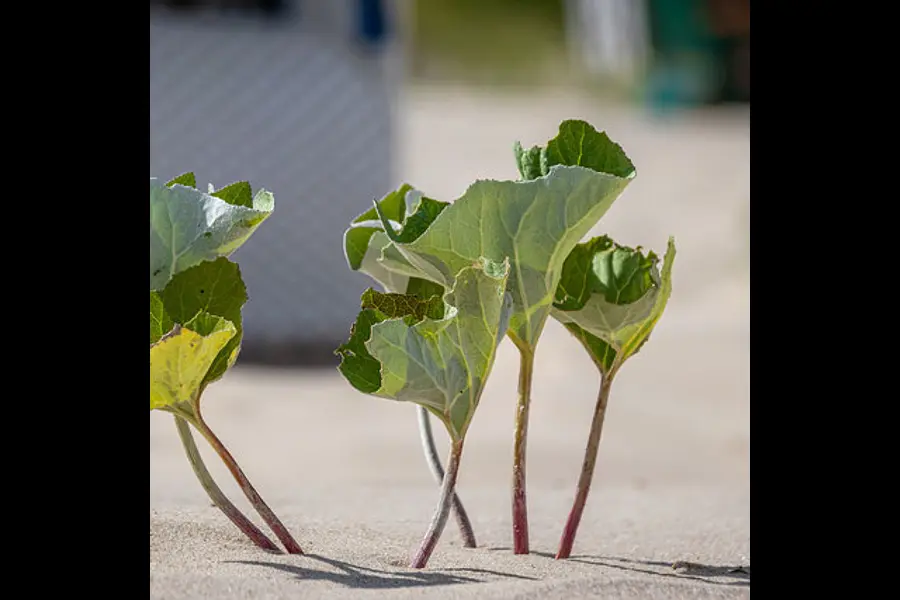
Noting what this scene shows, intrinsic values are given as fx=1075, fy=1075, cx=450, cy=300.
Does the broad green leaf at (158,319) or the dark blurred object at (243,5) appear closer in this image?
the broad green leaf at (158,319)

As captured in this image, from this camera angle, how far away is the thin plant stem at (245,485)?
999 mm

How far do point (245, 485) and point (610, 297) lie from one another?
0.39 meters

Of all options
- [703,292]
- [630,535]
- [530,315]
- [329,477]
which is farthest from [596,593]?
[703,292]

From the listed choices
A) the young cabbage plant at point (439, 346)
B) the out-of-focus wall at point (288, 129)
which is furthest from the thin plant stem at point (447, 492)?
the out-of-focus wall at point (288, 129)

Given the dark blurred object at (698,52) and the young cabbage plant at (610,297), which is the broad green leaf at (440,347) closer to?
the young cabbage plant at (610,297)

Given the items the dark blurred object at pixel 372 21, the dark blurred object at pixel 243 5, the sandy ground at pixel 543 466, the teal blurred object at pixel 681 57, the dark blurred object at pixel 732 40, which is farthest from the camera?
the teal blurred object at pixel 681 57

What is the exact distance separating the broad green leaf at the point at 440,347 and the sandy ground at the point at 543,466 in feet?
0.56

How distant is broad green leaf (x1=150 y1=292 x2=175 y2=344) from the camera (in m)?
0.99

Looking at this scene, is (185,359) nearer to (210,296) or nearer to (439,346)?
(210,296)

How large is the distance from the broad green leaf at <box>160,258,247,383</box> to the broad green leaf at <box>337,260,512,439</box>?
119 mm

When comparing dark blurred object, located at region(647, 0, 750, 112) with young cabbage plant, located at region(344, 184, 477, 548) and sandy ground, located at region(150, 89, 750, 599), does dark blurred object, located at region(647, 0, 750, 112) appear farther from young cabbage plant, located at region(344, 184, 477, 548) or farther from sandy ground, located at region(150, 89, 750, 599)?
young cabbage plant, located at region(344, 184, 477, 548)

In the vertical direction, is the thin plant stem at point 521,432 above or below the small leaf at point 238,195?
below
